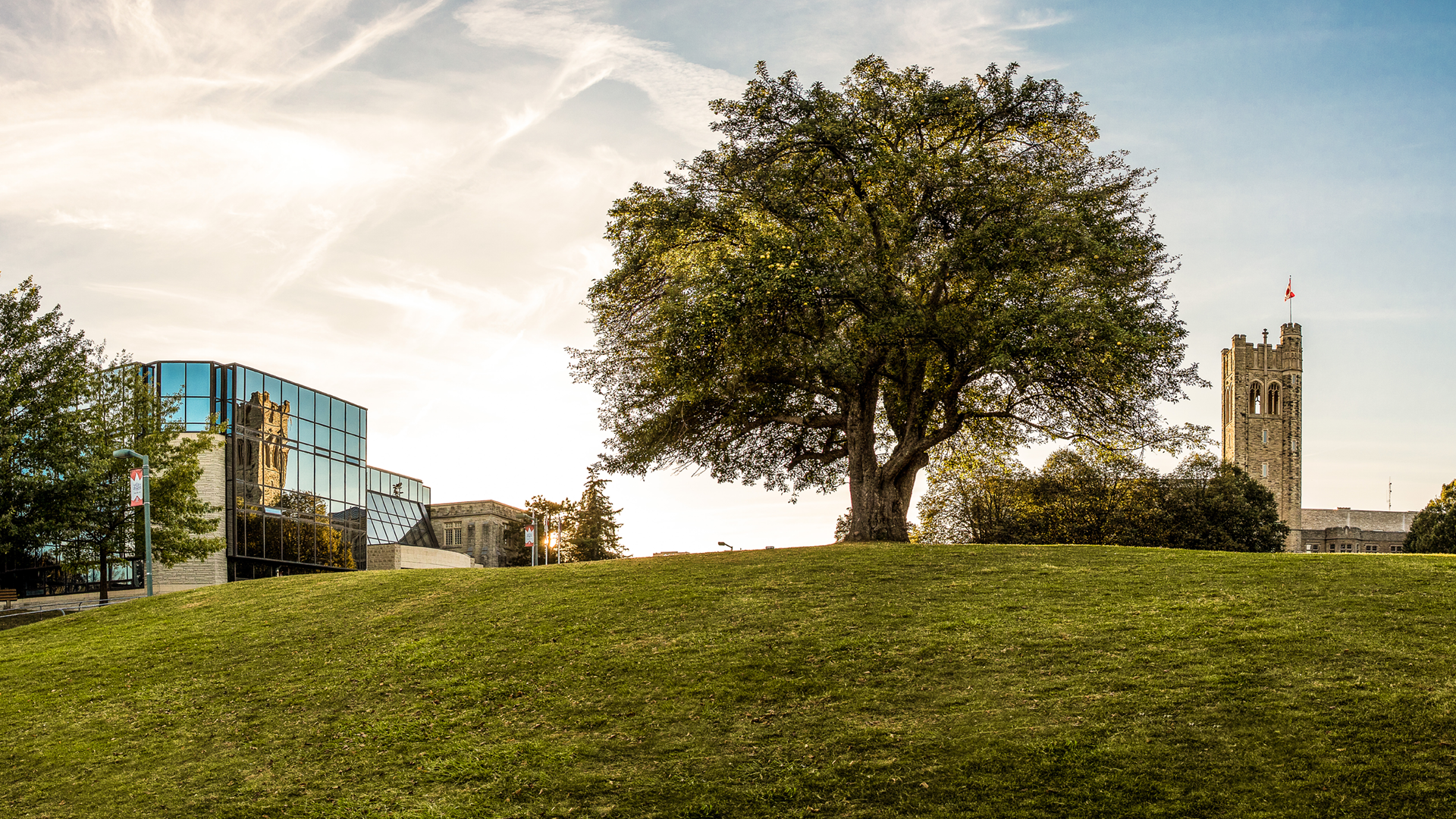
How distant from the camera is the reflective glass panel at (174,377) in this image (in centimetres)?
5309

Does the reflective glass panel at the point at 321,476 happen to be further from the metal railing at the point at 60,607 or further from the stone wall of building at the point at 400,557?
the metal railing at the point at 60,607

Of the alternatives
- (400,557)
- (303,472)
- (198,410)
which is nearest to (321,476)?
(303,472)

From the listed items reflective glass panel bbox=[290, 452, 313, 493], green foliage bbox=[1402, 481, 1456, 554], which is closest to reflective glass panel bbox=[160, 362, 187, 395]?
reflective glass panel bbox=[290, 452, 313, 493]

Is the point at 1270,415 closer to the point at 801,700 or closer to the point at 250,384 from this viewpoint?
the point at 250,384

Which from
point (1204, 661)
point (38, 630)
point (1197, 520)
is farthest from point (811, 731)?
point (1197, 520)

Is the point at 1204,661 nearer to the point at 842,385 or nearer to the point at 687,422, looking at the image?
the point at 842,385

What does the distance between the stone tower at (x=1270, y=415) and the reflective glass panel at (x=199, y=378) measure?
11194cm

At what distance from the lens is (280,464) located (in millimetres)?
57188

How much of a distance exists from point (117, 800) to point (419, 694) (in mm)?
3859

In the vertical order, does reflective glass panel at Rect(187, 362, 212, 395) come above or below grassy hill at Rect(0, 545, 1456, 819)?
above

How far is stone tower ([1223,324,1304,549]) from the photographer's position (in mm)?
116750

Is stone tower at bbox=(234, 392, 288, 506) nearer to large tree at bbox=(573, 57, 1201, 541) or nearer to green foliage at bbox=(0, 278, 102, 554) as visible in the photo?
green foliage at bbox=(0, 278, 102, 554)

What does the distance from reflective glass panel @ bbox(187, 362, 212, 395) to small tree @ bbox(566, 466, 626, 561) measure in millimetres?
33027

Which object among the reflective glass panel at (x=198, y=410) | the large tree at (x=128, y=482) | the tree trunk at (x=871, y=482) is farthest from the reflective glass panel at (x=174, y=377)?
the tree trunk at (x=871, y=482)
